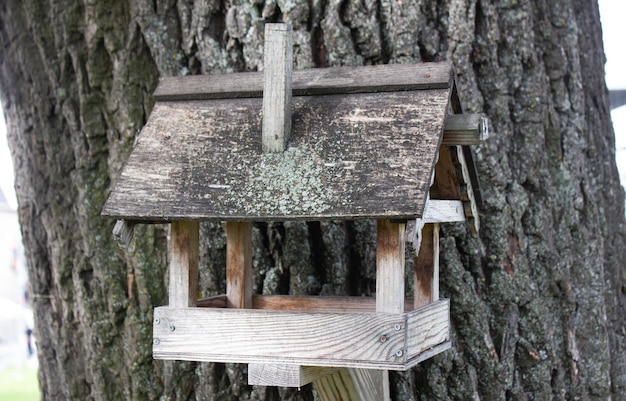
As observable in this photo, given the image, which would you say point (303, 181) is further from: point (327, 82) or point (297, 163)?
point (327, 82)

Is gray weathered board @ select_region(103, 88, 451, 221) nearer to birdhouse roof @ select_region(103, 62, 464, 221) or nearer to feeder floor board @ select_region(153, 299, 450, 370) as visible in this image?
birdhouse roof @ select_region(103, 62, 464, 221)

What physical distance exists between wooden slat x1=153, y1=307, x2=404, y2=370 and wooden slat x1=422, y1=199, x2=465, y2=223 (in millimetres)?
258

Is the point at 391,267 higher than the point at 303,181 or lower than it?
lower

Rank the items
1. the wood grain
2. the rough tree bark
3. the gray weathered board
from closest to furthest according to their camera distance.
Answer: the gray weathered board, the wood grain, the rough tree bark

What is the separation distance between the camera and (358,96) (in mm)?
1597

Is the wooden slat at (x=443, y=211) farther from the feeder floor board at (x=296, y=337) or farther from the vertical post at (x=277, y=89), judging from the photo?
the vertical post at (x=277, y=89)

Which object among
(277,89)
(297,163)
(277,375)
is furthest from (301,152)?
(277,375)

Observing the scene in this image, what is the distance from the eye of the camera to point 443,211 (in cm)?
165

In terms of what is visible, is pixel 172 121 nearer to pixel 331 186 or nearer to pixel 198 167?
pixel 198 167

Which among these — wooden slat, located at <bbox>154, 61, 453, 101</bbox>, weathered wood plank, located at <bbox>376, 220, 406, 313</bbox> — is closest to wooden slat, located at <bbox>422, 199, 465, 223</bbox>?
weathered wood plank, located at <bbox>376, 220, 406, 313</bbox>

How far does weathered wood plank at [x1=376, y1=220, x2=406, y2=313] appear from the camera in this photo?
142 cm

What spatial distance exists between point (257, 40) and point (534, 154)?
0.88m

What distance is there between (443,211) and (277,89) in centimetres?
46

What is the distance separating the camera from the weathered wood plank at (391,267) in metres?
1.42
